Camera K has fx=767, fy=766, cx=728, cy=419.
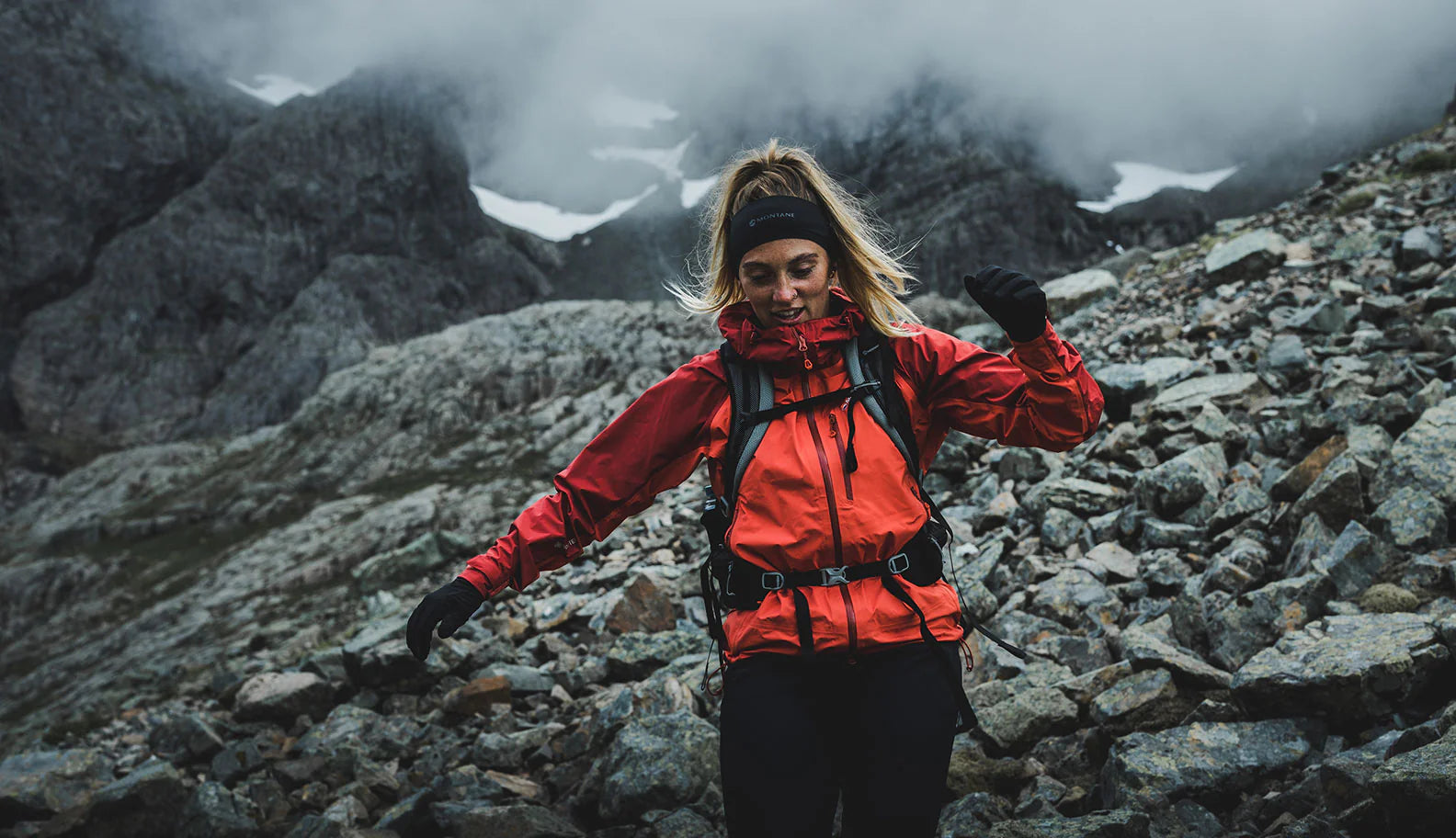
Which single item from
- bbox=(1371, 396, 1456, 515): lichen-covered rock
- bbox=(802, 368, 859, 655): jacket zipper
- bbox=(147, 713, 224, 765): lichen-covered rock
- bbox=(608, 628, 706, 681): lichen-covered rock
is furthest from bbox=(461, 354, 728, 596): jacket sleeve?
bbox=(147, 713, 224, 765): lichen-covered rock

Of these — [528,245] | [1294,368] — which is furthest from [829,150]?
[1294,368]

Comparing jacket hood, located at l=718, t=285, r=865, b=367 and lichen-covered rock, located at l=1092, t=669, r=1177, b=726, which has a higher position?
jacket hood, located at l=718, t=285, r=865, b=367

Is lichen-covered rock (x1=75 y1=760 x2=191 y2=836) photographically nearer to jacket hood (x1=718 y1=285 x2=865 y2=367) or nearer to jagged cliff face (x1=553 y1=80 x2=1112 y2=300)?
jacket hood (x1=718 y1=285 x2=865 y2=367)

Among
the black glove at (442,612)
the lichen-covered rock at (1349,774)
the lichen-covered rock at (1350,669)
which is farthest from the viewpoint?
the lichen-covered rock at (1350,669)

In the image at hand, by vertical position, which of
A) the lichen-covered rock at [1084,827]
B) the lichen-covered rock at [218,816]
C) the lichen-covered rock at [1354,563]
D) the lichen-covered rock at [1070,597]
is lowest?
the lichen-covered rock at [218,816]

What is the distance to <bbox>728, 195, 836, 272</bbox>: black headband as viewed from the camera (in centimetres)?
351

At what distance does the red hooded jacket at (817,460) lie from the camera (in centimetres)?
306

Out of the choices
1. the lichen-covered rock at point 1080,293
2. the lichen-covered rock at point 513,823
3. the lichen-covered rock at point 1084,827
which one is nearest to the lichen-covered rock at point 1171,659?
the lichen-covered rock at point 1084,827

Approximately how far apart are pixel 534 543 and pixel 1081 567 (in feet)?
18.7

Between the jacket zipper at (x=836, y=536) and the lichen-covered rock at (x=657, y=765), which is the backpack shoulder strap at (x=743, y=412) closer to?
the jacket zipper at (x=836, y=536)

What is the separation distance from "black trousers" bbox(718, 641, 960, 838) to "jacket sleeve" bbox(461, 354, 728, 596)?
3.60ft

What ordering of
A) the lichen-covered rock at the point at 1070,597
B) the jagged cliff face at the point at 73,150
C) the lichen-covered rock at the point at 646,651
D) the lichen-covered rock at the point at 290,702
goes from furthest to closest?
Answer: 1. the jagged cliff face at the point at 73,150
2. the lichen-covered rock at the point at 290,702
3. the lichen-covered rock at the point at 646,651
4. the lichen-covered rock at the point at 1070,597

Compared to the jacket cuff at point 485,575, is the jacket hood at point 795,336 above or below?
above

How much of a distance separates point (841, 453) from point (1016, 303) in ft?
3.01
